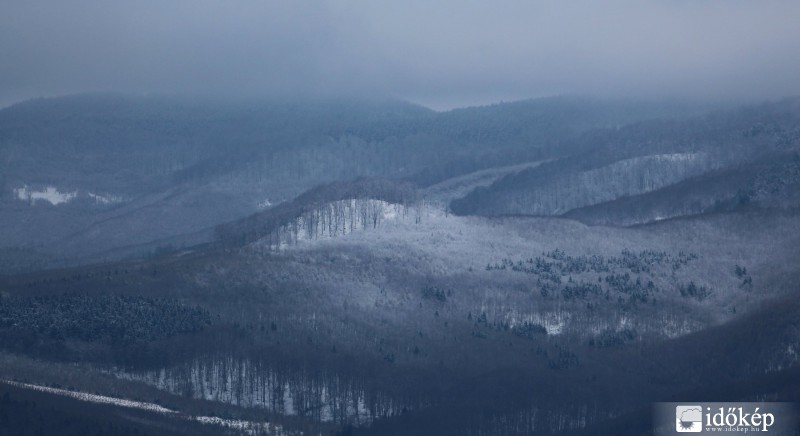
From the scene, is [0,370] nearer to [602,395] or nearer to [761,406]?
[602,395]

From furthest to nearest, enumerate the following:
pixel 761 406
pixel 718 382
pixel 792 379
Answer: pixel 718 382, pixel 792 379, pixel 761 406

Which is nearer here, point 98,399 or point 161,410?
point 98,399

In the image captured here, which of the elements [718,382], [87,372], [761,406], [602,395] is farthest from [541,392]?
[87,372]

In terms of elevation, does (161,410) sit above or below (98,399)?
below

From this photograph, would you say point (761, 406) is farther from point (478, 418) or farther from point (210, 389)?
point (210, 389)

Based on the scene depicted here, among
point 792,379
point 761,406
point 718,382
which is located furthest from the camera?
point 718,382

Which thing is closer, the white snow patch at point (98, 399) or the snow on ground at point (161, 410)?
the snow on ground at point (161, 410)

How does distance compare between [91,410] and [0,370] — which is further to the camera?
[0,370]

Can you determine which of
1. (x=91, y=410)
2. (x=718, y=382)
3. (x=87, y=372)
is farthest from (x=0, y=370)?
(x=718, y=382)

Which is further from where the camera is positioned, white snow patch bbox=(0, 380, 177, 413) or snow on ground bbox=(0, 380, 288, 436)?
white snow patch bbox=(0, 380, 177, 413)
